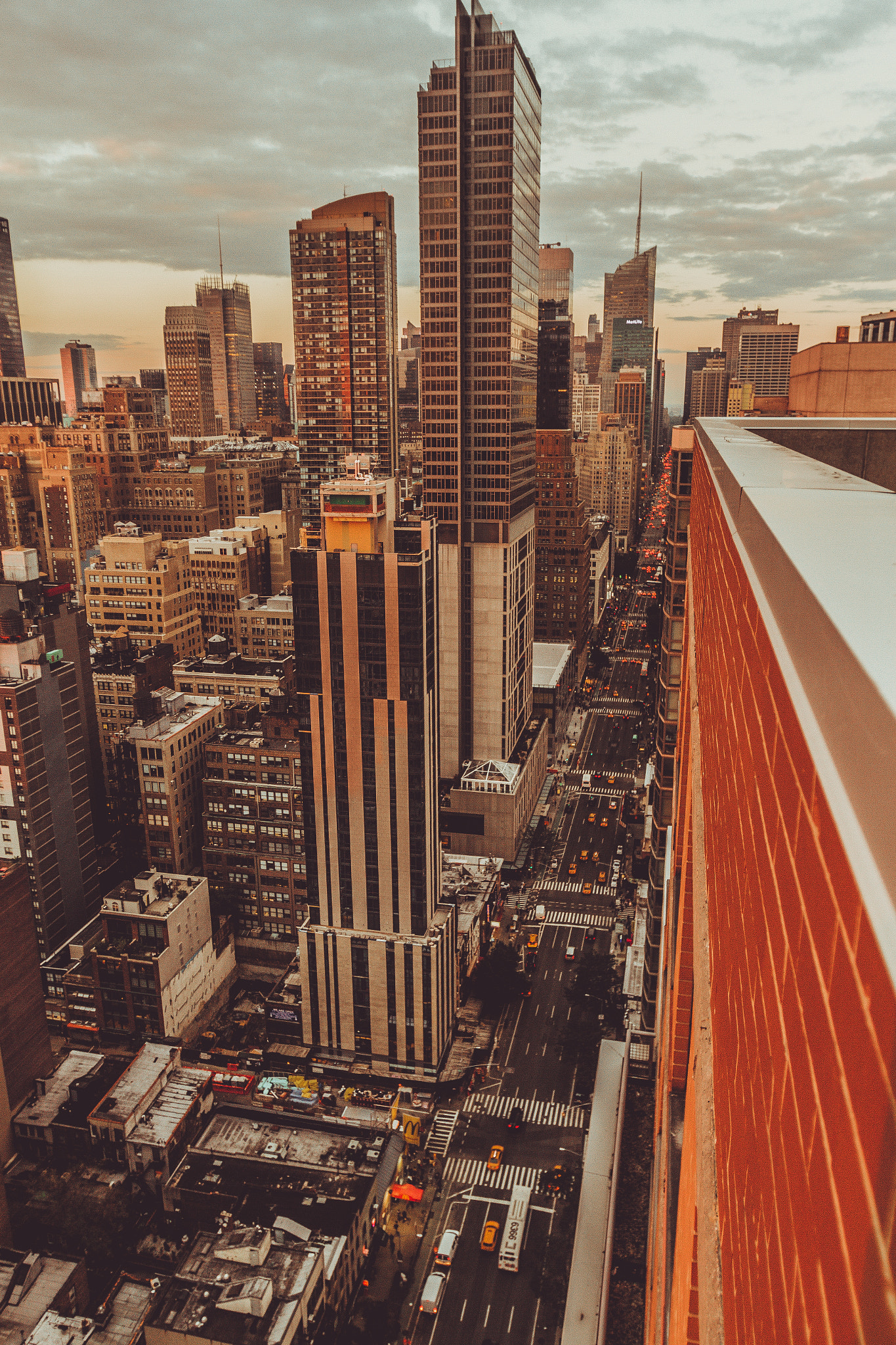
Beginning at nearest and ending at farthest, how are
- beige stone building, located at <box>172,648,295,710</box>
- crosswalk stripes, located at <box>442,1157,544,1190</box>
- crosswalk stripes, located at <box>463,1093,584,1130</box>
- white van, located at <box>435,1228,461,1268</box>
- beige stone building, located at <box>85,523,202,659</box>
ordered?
white van, located at <box>435,1228,461,1268</box>
crosswalk stripes, located at <box>442,1157,544,1190</box>
crosswalk stripes, located at <box>463,1093,584,1130</box>
beige stone building, located at <box>172,648,295,710</box>
beige stone building, located at <box>85,523,202,659</box>

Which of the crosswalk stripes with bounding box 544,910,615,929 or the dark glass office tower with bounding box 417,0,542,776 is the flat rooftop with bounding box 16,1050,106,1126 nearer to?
the crosswalk stripes with bounding box 544,910,615,929

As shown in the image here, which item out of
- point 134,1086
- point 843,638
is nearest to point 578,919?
point 134,1086

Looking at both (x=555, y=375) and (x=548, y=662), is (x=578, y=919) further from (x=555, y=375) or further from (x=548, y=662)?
(x=555, y=375)

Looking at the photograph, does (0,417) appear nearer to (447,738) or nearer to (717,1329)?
(447,738)

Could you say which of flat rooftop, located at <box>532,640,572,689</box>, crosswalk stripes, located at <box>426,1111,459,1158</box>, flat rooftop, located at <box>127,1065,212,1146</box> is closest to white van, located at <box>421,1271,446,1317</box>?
crosswalk stripes, located at <box>426,1111,459,1158</box>

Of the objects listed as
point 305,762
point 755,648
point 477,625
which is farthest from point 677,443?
point 477,625

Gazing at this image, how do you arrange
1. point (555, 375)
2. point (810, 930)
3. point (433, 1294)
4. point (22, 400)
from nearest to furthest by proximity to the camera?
point (810, 930) → point (433, 1294) → point (555, 375) → point (22, 400)

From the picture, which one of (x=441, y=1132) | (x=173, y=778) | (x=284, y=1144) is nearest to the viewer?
(x=284, y=1144)
